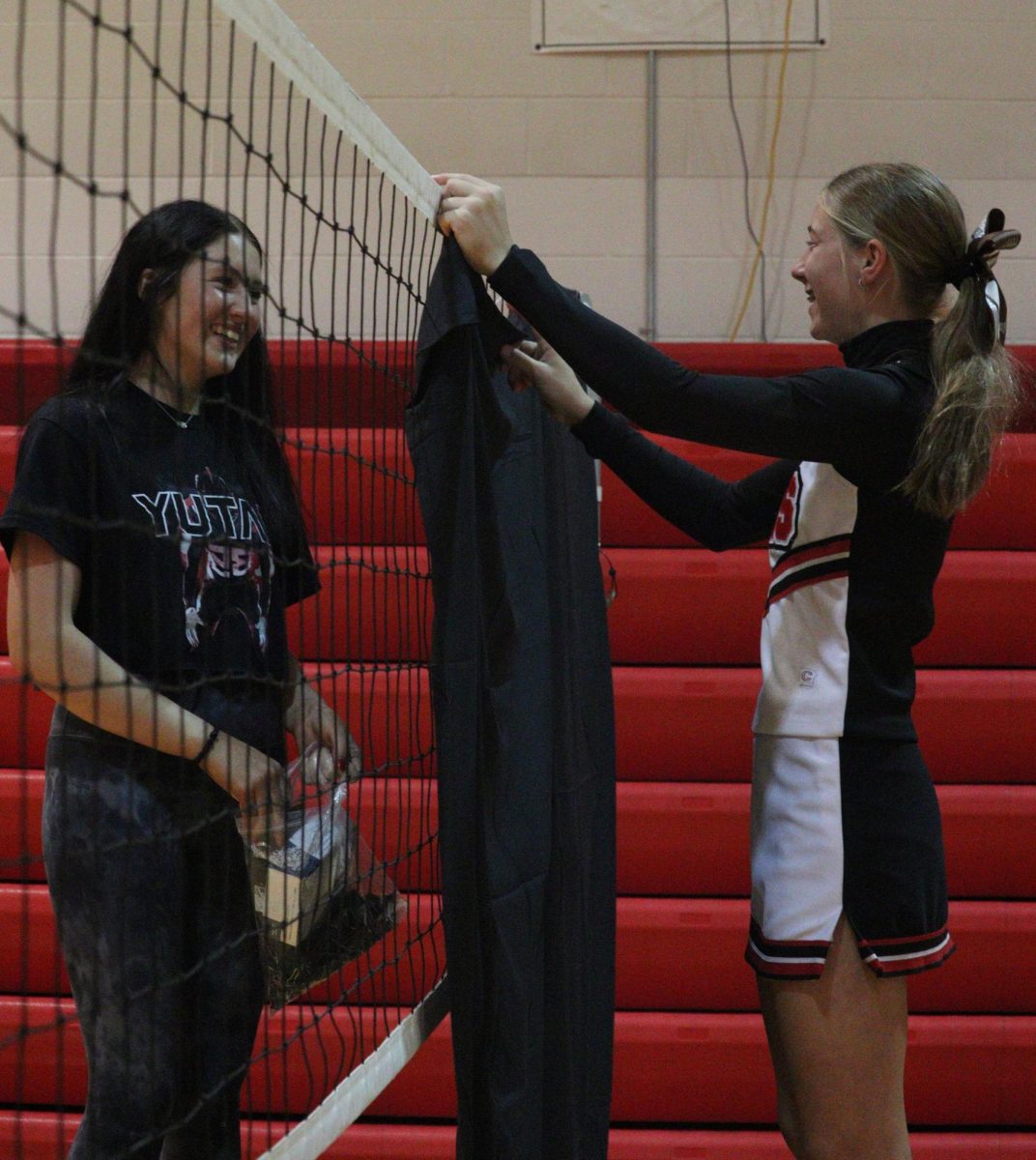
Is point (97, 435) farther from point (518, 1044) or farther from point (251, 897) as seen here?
point (518, 1044)

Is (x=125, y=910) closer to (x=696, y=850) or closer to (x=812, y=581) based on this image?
(x=812, y=581)

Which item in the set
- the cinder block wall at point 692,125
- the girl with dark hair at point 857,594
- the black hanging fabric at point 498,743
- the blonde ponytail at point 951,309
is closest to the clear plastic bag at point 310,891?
the black hanging fabric at point 498,743

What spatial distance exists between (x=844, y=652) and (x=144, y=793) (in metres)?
0.80

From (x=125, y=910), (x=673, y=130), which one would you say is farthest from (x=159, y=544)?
(x=673, y=130)

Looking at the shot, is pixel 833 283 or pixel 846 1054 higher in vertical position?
pixel 833 283

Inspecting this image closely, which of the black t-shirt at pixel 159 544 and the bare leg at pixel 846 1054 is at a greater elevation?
the black t-shirt at pixel 159 544

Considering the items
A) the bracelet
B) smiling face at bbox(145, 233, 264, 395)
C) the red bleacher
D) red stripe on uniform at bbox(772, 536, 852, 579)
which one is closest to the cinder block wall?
the red bleacher

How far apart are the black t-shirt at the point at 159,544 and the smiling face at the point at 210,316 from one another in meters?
0.06

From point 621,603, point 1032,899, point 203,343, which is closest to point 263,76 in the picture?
point 621,603

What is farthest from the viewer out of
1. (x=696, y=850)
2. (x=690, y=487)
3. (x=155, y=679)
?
(x=696, y=850)

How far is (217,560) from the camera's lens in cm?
142

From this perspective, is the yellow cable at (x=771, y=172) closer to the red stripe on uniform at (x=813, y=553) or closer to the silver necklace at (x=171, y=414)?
the red stripe on uniform at (x=813, y=553)

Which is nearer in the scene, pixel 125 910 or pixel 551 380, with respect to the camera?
pixel 125 910

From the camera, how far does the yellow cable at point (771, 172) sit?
3.91 metres
